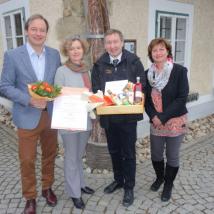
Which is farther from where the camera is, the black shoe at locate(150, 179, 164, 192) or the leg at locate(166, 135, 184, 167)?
the black shoe at locate(150, 179, 164, 192)

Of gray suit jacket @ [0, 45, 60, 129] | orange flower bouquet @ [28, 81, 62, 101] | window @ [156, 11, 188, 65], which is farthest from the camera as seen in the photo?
window @ [156, 11, 188, 65]

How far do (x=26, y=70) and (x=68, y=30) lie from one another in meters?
2.15

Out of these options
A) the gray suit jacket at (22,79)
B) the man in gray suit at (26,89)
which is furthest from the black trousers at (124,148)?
the gray suit jacket at (22,79)

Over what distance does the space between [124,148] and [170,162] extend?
0.57m

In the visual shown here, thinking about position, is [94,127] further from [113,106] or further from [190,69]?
[190,69]

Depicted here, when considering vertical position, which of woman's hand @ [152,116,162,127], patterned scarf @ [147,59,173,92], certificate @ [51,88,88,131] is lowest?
woman's hand @ [152,116,162,127]

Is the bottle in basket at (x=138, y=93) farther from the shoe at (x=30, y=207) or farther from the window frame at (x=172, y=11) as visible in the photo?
the window frame at (x=172, y=11)

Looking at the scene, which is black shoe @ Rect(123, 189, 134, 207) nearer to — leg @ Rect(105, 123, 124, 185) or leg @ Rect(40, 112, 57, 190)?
leg @ Rect(105, 123, 124, 185)

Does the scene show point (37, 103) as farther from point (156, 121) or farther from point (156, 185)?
point (156, 185)

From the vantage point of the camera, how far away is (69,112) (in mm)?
2967

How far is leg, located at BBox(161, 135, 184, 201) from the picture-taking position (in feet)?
10.8

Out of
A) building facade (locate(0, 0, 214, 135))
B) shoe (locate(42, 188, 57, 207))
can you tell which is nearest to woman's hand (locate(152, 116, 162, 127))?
shoe (locate(42, 188, 57, 207))

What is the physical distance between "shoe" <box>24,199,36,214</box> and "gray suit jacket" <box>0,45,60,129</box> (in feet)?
3.04

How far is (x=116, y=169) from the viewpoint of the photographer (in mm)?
3635
